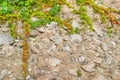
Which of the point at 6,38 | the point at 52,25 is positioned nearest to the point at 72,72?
the point at 52,25

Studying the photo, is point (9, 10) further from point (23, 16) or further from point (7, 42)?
point (7, 42)

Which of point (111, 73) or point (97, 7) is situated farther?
point (97, 7)

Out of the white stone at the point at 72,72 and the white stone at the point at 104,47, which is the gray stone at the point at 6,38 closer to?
the white stone at the point at 72,72

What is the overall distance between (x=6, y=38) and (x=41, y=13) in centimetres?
106

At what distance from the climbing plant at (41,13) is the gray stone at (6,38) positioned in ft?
0.31

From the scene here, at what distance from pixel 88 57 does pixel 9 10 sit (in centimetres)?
212

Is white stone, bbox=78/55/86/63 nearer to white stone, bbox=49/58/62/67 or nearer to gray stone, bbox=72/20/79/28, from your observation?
white stone, bbox=49/58/62/67

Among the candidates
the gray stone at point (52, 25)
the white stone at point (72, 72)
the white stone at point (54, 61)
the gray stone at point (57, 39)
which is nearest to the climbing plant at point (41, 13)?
the gray stone at point (52, 25)

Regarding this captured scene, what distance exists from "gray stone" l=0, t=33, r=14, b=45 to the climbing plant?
0.31 ft

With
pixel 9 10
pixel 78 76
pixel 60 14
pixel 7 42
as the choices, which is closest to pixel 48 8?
pixel 60 14

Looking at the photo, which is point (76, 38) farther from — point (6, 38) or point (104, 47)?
point (6, 38)

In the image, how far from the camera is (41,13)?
6949mm

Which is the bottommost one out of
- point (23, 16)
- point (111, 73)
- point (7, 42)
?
point (111, 73)

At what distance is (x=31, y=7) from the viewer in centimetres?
709
